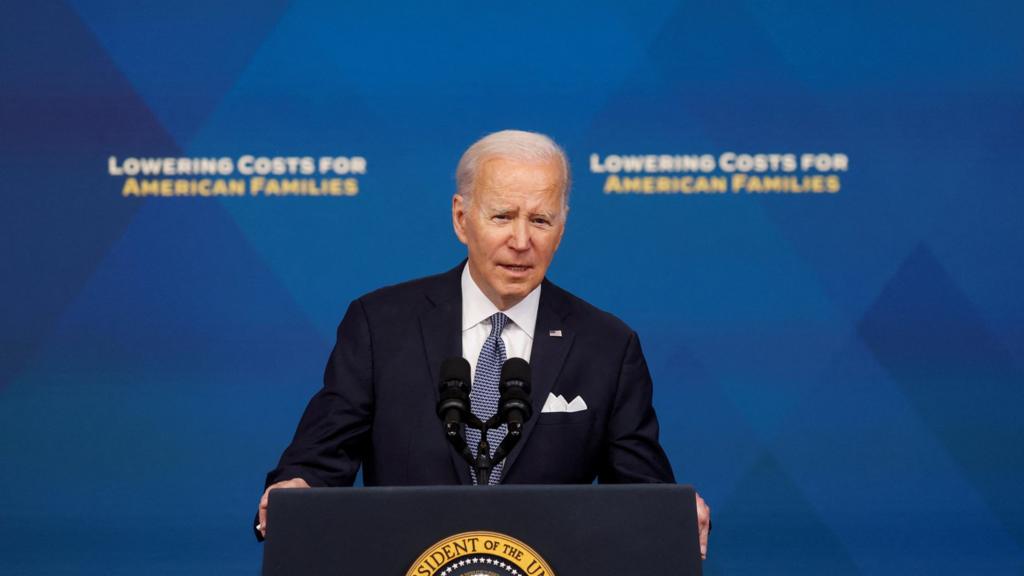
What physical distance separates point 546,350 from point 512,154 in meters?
0.42

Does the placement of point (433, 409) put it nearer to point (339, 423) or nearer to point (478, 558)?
point (339, 423)

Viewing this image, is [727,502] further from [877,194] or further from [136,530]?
Answer: [136,530]

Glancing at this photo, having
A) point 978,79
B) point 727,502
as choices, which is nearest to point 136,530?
point 727,502

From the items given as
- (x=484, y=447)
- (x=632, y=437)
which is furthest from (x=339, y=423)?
(x=484, y=447)

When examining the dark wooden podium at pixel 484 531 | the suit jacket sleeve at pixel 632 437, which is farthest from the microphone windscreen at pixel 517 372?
the suit jacket sleeve at pixel 632 437

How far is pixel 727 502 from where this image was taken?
383 cm

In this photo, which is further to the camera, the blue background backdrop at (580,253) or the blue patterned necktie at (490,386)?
the blue background backdrop at (580,253)

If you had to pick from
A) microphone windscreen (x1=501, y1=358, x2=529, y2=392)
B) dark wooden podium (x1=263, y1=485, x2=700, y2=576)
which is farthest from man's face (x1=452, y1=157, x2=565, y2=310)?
dark wooden podium (x1=263, y1=485, x2=700, y2=576)

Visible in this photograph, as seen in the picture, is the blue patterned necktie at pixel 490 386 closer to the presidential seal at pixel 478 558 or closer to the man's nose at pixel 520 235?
the man's nose at pixel 520 235

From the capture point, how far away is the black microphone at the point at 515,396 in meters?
1.83

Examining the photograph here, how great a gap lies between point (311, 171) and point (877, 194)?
182 centimetres

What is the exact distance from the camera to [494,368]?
2.53 metres

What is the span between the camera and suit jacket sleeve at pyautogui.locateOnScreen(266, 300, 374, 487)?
2.41m

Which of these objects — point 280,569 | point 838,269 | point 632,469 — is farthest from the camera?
point 838,269
